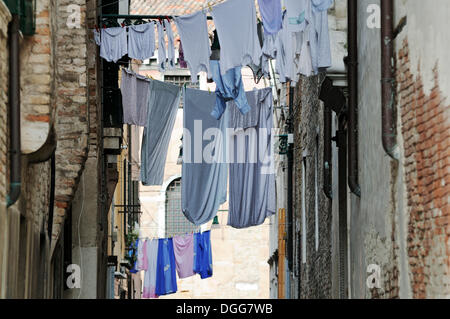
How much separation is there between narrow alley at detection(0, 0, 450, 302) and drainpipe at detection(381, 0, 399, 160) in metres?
0.02

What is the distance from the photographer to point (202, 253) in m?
26.4

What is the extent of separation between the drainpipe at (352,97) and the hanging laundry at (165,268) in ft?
46.1

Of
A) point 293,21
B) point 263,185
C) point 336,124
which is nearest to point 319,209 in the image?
point 263,185

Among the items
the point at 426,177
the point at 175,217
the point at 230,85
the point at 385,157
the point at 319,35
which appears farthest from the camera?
the point at 175,217

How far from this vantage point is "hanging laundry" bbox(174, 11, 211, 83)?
14.8 m

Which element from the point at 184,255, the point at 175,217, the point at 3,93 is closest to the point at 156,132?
the point at 3,93

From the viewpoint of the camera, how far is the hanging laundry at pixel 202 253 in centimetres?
2625

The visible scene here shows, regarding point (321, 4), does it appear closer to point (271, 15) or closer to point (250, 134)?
point (271, 15)

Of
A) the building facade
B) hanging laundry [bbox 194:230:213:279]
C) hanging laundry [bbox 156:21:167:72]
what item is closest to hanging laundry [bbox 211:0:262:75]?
the building facade

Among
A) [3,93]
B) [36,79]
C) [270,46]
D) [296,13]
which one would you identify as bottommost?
[3,93]

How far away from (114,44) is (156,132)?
6.70ft

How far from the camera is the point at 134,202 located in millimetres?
28062

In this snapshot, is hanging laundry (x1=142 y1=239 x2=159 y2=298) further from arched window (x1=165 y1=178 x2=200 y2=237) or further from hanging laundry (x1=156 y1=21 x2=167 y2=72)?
hanging laundry (x1=156 y1=21 x2=167 y2=72)
